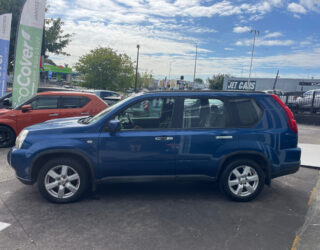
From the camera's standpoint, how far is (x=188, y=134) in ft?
14.0

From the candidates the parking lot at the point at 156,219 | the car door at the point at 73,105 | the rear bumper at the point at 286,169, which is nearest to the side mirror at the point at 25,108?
the car door at the point at 73,105

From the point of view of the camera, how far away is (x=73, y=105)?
827 centimetres

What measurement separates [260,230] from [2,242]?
3.14m

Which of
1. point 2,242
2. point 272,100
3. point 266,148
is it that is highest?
point 272,100

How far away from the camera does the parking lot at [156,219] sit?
3.27 m

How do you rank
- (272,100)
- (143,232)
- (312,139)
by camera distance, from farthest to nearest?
(312,139), (272,100), (143,232)

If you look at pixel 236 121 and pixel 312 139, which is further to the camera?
pixel 312 139

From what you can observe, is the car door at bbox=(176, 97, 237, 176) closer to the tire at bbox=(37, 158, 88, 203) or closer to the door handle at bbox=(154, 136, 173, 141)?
the door handle at bbox=(154, 136, 173, 141)

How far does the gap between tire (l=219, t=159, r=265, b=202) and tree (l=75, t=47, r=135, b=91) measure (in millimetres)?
26598

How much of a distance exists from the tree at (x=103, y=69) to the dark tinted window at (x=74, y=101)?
21.8 metres

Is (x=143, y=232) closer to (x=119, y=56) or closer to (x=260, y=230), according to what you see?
(x=260, y=230)

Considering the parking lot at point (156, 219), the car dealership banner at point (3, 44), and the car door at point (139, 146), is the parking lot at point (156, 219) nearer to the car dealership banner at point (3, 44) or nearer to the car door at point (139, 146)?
the car door at point (139, 146)

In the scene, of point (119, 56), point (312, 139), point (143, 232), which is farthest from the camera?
point (119, 56)

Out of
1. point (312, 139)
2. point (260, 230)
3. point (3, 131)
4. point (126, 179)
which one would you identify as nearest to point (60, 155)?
point (126, 179)
